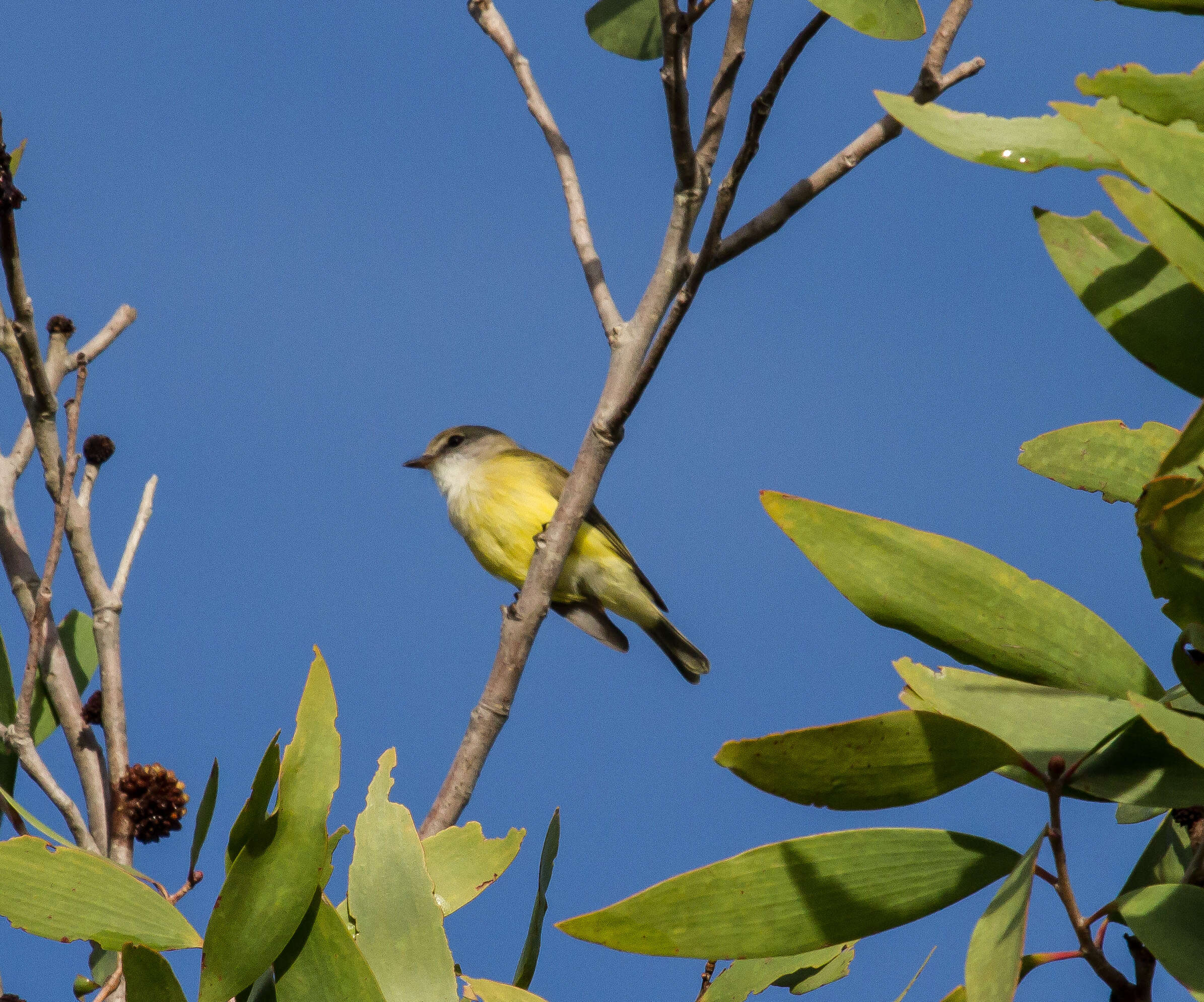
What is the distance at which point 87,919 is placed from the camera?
49.0 inches

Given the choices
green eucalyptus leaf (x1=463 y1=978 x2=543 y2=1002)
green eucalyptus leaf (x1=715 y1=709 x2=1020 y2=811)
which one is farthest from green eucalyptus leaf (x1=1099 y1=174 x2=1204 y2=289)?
green eucalyptus leaf (x1=463 y1=978 x2=543 y2=1002)

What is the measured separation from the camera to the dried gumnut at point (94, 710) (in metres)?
2.57

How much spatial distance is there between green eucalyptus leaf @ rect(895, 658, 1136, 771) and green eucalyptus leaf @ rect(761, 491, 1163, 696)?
0.03m

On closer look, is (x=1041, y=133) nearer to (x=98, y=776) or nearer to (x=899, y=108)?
(x=899, y=108)

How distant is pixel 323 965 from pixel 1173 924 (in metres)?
0.81

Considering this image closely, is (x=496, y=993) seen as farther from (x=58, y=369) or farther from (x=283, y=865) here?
(x=58, y=369)

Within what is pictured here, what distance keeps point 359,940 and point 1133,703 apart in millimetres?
847

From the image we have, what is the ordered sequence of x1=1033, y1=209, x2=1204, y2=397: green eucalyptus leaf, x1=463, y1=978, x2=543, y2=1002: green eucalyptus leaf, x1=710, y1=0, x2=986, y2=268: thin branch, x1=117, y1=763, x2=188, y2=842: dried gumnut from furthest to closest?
1. x1=117, y1=763, x2=188, y2=842: dried gumnut
2. x1=710, y1=0, x2=986, y2=268: thin branch
3. x1=463, y1=978, x2=543, y2=1002: green eucalyptus leaf
4. x1=1033, y1=209, x2=1204, y2=397: green eucalyptus leaf

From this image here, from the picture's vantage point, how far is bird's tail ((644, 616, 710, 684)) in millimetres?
6703

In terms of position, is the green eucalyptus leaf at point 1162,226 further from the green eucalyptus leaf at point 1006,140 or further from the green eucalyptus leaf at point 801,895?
the green eucalyptus leaf at point 801,895

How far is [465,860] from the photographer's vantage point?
1563 millimetres

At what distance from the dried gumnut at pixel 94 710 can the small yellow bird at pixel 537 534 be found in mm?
3103

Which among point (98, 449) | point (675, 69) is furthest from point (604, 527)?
point (675, 69)

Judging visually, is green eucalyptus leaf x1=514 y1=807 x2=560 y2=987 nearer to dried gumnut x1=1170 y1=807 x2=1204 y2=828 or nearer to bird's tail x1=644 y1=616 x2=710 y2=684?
dried gumnut x1=1170 y1=807 x2=1204 y2=828
